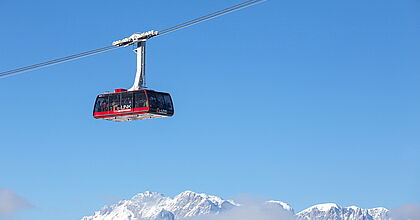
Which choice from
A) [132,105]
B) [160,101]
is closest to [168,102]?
[160,101]

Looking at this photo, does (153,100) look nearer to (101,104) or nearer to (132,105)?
(132,105)

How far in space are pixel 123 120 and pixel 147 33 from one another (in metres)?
9.64

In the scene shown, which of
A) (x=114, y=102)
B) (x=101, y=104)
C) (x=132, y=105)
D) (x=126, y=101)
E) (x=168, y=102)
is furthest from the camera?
(x=101, y=104)

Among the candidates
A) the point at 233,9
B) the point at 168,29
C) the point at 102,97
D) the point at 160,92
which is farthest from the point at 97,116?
the point at 233,9

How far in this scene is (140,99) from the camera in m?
84.6

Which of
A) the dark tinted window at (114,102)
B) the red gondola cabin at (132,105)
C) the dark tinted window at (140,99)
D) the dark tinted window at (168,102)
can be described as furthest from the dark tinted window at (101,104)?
the dark tinted window at (168,102)

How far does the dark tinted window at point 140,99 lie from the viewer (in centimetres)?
8412

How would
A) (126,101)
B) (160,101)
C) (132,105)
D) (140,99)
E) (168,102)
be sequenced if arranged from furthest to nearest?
(168,102) → (126,101) → (160,101) → (132,105) → (140,99)

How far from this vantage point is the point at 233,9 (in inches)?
2945

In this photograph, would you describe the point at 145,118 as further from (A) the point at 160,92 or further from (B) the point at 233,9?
(B) the point at 233,9

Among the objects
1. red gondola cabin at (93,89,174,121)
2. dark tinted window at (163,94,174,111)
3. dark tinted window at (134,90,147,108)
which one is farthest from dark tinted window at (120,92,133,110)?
dark tinted window at (163,94,174,111)

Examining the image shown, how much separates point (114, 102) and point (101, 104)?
2.27 meters

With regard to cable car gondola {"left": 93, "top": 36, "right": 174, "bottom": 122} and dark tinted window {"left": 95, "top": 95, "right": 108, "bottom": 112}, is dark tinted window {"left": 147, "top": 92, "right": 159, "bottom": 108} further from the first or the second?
dark tinted window {"left": 95, "top": 95, "right": 108, "bottom": 112}

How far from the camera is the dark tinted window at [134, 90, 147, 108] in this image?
8412 centimetres
